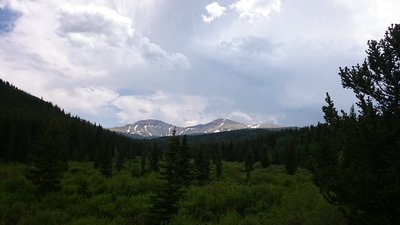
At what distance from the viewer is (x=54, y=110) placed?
18825cm

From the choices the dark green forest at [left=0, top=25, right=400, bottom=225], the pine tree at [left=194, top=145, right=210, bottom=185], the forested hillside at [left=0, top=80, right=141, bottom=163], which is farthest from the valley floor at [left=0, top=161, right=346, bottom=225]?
the pine tree at [left=194, top=145, right=210, bottom=185]

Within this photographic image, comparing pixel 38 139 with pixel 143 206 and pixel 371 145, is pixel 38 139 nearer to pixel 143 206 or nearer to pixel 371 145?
pixel 143 206

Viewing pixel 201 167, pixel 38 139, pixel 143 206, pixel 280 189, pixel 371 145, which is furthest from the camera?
pixel 201 167

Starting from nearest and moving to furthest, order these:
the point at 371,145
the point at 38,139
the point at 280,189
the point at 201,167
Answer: the point at 371,145, the point at 280,189, the point at 38,139, the point at 201,167

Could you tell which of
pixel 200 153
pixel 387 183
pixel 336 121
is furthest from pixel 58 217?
pixel 200 153

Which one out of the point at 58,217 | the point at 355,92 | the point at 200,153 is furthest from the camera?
the point at 200,153

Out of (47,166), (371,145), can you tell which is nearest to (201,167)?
(47,166)

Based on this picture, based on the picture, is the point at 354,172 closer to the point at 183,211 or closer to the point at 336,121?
the point at 336,121

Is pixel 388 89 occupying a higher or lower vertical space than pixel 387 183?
higher

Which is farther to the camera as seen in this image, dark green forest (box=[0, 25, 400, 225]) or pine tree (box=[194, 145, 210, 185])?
pine tree (box=[194, 145, 210, 185])

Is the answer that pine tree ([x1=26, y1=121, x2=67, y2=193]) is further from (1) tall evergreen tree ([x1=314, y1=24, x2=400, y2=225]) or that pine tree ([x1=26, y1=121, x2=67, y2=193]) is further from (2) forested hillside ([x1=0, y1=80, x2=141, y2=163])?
(1) tall evergreen tree ([x1=314, y1=24, x2=400, y2=225])

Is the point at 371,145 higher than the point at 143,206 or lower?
higher

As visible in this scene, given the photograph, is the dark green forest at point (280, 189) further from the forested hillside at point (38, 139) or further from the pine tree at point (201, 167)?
the forested hillside at point (38, 139)

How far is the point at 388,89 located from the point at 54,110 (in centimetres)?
19479
